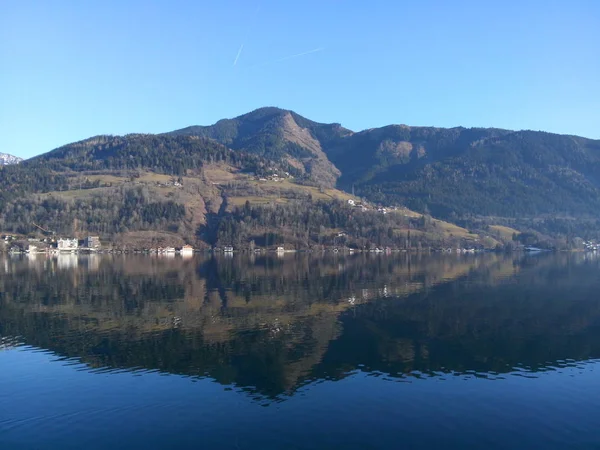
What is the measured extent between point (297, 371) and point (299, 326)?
49.2 feet

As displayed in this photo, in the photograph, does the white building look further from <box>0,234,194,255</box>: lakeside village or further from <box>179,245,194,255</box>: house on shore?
<box>179,245,194,255</box>: house on shore

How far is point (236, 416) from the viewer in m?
28.4

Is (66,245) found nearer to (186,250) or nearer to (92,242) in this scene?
(92,242)

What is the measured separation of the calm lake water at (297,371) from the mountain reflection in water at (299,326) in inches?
10.1

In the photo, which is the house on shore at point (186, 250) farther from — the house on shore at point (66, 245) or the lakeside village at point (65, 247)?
the house on shore at point (66, 245)

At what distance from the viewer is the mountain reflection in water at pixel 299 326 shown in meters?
38.3

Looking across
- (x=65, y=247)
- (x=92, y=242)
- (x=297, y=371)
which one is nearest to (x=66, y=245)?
(x=65, y=247)

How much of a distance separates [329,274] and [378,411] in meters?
77.5

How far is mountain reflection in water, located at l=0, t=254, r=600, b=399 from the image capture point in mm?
38312

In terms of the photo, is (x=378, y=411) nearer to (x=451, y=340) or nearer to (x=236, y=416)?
(x=236, y=416)

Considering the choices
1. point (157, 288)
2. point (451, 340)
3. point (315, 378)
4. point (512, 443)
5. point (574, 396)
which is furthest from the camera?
point (157, 288)

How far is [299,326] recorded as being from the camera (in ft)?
169

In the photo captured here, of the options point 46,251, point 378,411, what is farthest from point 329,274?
point 46,251

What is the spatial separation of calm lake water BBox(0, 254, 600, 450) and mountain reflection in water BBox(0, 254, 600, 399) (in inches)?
10.1
